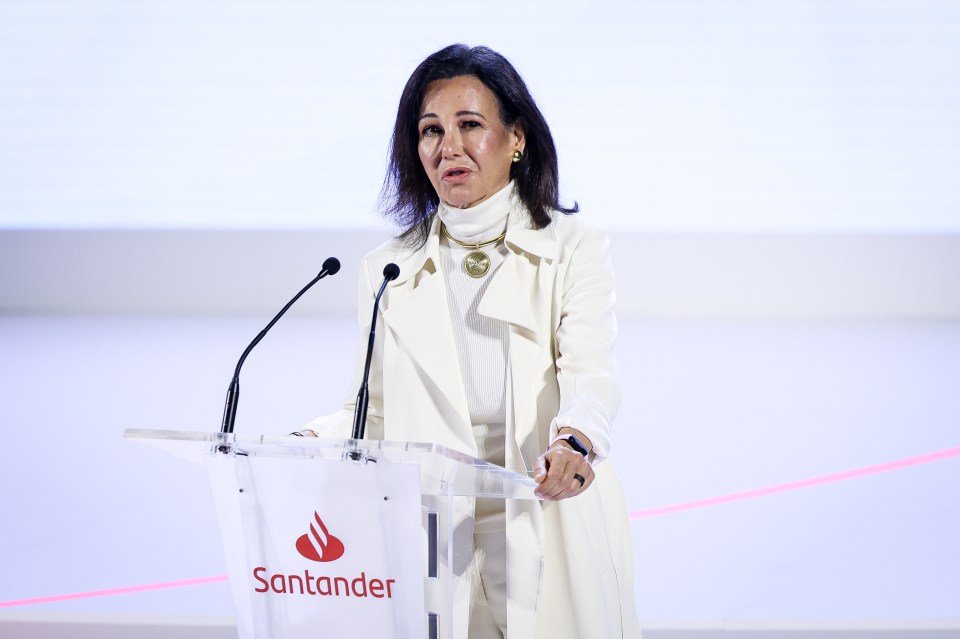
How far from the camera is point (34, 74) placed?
300 inches

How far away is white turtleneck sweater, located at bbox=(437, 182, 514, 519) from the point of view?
1.82 metres

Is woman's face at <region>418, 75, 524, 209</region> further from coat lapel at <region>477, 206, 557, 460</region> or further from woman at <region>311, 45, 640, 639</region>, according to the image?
coat lapel at <region>477, 206, 557, 460</region>

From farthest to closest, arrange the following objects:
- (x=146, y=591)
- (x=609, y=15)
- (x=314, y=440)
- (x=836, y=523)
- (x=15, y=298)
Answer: (x=15, y=298) < (x=609, y=15) < (x=836, y=523) < (x=146, y=591) < (x=314, y=440)

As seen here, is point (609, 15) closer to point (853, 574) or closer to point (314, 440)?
point (853, 574)

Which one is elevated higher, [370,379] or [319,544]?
[370,379]

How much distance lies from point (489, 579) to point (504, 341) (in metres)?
0.41

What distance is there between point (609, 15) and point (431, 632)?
629cm

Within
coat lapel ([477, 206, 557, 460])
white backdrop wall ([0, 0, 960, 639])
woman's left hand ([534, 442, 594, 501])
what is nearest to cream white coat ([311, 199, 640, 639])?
coat lapel ([477, 206, 557, 460])

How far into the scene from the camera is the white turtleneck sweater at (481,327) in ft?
5.96

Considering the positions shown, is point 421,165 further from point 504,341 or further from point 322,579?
point 322,579

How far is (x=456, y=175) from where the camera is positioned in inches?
74.0

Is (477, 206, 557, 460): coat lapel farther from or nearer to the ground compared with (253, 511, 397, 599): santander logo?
farther from the ground

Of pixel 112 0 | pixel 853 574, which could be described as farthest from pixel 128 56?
pixel 853 574

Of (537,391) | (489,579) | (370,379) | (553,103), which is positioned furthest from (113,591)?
(553,103)
